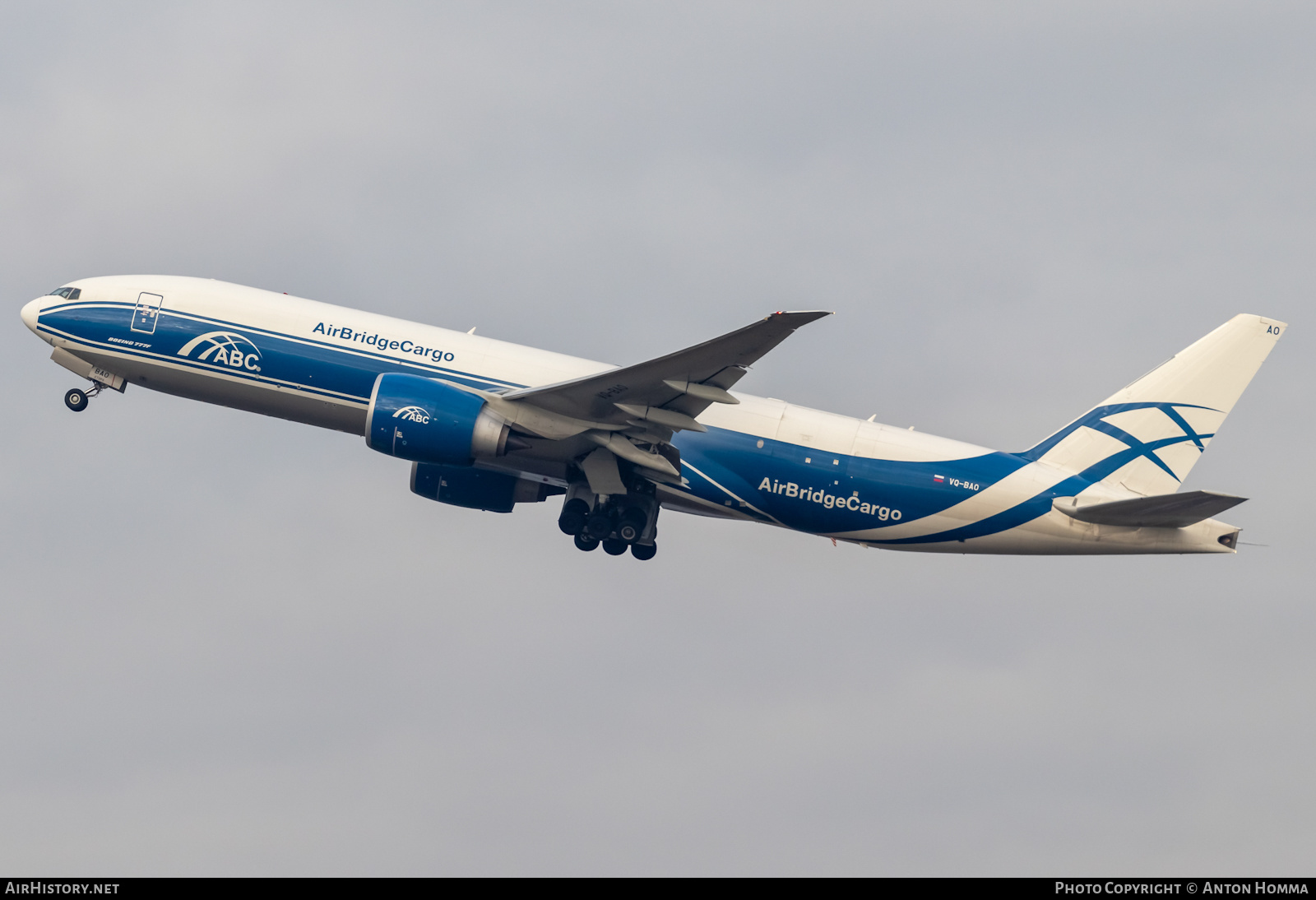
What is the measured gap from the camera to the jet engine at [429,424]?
108 ft

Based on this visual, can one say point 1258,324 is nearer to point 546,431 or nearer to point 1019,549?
point 1019,549

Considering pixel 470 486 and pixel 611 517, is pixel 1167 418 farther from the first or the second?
pixel 470 486

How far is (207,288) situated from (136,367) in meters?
2.79

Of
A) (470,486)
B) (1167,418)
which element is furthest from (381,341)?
(1167,418)

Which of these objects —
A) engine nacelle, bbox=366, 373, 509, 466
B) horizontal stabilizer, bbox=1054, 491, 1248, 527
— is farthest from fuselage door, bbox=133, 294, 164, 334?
horizontal stabilizer, bbox=1054, 491, 1248, 527

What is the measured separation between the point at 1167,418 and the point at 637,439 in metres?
15.1

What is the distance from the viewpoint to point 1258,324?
37.7 meters

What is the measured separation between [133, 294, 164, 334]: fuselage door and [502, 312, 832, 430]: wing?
991cm

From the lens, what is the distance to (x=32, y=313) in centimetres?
3703

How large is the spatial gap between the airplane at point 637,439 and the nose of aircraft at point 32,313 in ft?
0.17

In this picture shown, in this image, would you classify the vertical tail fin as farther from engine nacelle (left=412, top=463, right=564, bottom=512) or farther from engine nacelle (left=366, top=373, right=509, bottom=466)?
engine nacelle (left=366, top=373, right=509, bottom=466)

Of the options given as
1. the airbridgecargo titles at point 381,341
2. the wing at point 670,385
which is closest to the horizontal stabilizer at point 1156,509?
the wing at point 670,385

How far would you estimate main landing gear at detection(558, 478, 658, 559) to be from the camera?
36.3 m

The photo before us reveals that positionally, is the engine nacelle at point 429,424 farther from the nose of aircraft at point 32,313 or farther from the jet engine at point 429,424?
the nose of aircraft at point 32,313
